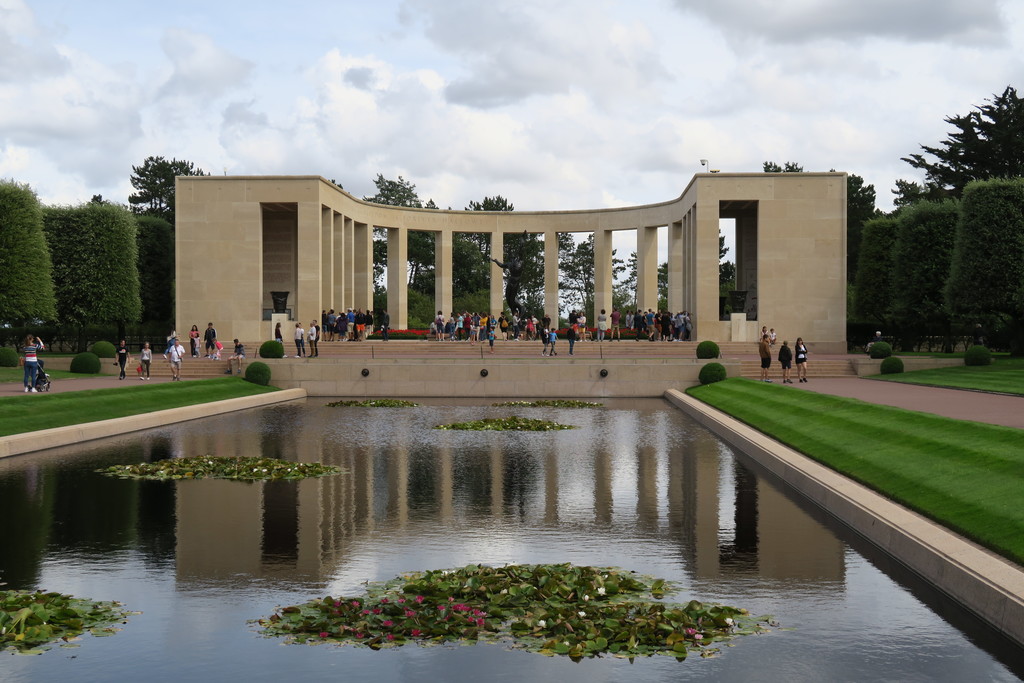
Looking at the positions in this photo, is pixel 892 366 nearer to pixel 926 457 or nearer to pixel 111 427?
pixel 926 457

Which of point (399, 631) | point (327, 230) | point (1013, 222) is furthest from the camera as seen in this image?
point (327, 230)

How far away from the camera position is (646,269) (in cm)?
6488

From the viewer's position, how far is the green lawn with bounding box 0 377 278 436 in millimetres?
22141

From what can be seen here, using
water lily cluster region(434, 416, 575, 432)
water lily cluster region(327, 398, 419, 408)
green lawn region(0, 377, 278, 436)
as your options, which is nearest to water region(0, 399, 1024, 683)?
green lawn region(0, 377, 278, 436)

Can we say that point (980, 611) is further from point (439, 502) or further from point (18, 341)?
point (18, 341)

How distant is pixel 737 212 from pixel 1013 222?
67.3ft

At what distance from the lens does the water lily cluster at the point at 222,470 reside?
16031 mm

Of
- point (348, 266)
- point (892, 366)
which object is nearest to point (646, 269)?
point (348, 266)

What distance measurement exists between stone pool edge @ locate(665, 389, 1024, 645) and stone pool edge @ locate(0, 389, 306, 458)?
13434 millimetres

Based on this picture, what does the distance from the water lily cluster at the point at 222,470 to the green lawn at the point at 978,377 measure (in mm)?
21726

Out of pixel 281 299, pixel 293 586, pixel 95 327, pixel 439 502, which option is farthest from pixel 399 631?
pixel 95 327

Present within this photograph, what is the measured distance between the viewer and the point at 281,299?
189ft

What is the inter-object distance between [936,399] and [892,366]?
47.0ft

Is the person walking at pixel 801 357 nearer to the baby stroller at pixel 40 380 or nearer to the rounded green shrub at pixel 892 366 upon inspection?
the rounded green shrub at pixel 892 366
